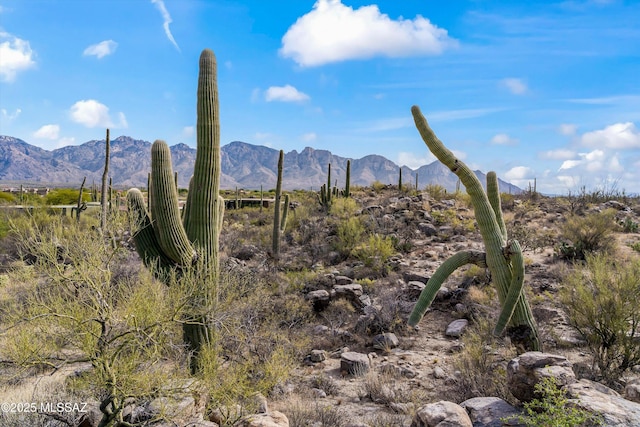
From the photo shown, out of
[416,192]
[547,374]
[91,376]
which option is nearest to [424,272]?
[547,374]

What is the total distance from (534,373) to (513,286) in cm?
150

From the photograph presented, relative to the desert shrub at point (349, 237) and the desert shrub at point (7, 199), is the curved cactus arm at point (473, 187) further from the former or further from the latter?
the desert shrub at point (7, 199)

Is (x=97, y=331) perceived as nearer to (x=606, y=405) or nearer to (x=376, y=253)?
(x=606, y=405)

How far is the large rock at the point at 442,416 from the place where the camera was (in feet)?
16.3

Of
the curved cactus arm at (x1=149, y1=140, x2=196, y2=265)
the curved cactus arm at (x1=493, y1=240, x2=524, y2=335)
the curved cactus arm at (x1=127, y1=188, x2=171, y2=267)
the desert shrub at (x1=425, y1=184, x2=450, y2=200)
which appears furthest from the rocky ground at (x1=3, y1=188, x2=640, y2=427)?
the desert shrub at (x1=425, y1=184, x2=450, y2=200)

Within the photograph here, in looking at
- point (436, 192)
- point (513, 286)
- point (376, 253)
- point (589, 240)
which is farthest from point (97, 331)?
point (436, 192)

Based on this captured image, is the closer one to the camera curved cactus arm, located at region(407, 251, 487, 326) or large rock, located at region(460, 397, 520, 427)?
large rock, located at region(460, 397, 520, 427)

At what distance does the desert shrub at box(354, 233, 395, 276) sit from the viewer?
556 inches

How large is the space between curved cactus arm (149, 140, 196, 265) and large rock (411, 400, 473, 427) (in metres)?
4.11

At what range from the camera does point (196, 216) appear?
7.66m

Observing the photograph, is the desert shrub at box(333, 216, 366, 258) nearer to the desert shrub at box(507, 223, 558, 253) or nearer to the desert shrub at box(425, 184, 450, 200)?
the desert shrub at box(507, 223, 558, 253)

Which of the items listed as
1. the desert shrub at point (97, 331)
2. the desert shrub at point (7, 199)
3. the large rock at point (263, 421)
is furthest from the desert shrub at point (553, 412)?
the desert shrub at point (7, 199)

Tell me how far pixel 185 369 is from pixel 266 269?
887 centimetres

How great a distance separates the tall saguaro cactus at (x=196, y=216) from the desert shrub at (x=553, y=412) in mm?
4384
